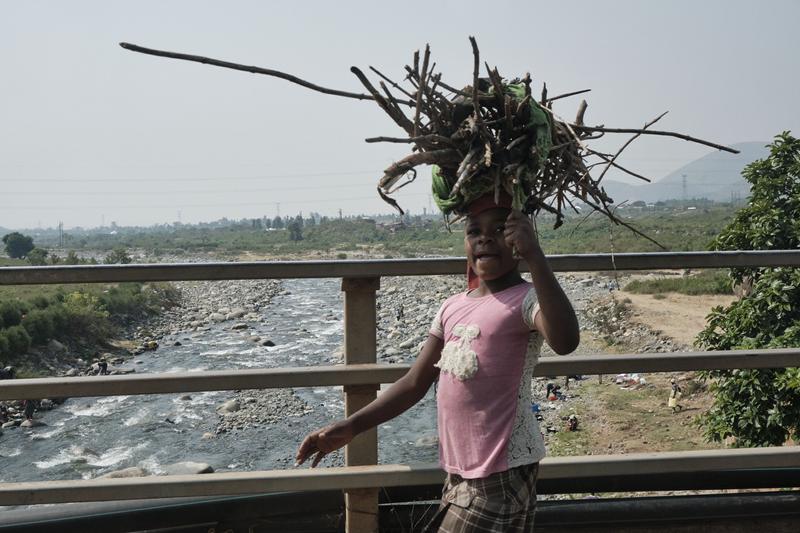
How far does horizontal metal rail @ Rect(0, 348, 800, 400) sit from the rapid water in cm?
600

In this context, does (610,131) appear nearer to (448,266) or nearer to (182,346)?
(448,266)

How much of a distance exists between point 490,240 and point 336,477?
3.99ft

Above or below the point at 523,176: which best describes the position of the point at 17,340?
Result: below

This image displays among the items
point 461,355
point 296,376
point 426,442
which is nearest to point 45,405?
point 426,442

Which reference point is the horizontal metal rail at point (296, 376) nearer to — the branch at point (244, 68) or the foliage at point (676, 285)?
the branch at point (244, 68)

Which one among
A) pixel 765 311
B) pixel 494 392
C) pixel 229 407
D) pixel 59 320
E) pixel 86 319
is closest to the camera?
pixel 494 392

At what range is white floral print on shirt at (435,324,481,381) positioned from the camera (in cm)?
209

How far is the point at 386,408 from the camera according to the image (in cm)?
239

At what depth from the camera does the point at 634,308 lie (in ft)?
91.5

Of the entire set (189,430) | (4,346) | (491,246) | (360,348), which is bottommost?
(189,430)

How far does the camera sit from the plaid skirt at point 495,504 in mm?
2020

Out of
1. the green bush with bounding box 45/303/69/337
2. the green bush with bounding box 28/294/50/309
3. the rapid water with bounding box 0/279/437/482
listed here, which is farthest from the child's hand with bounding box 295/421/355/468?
the green bush with bounding box 28/294/50/309

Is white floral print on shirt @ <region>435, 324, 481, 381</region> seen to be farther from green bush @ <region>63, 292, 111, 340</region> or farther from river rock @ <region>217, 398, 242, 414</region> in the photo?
green bush @ <region>63, 292, 111, 340</region>

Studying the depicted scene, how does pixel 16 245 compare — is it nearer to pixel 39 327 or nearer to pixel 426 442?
pixel 39 327
